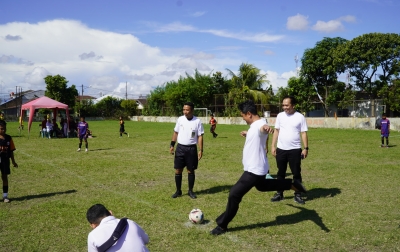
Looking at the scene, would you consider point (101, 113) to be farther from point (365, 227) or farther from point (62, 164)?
point (365, 227)

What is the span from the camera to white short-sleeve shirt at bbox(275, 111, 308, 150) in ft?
23.8

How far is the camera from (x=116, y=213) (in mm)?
6734

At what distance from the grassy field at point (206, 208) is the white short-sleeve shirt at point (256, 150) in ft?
3.18

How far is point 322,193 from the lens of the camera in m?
8.16

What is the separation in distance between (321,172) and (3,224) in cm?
823

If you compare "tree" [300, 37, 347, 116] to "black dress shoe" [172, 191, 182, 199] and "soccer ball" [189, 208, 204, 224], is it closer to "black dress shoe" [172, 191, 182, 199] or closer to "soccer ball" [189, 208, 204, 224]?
"black dress shoe" [172, 191, 182, 199]

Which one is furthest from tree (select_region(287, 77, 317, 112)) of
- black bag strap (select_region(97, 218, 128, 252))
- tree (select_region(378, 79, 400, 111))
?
black bag strap (select_region(97, 218, 128, 252))

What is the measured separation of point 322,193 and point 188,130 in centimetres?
319

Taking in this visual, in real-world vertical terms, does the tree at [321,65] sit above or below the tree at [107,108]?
above

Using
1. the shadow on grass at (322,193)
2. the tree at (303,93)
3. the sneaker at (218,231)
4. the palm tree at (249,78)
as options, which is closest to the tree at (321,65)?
the tree at (303,93)

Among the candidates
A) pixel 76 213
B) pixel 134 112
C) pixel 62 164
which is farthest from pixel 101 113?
pixel 76 213

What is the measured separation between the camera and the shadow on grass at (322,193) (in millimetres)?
7863

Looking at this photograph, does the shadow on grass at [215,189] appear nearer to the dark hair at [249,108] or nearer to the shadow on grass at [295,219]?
the shadow on grass at [295,219]

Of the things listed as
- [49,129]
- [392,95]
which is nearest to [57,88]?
[49,129]
